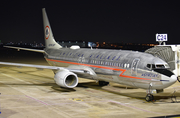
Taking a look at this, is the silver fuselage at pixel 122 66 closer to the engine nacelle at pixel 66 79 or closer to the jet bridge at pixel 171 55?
the jet bridge at pixel 171 55

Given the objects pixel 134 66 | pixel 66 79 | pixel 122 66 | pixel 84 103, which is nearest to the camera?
pixel 84 103

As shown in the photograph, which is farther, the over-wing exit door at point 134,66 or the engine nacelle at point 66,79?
the engine nacelle at point 66,79

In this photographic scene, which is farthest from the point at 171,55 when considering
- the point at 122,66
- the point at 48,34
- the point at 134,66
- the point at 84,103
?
the point at 48,34

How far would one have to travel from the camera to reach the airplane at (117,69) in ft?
55.4

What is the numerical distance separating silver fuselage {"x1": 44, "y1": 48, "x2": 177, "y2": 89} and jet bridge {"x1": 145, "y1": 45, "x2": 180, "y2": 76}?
1004 millimetres

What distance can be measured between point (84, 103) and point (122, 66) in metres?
4.07

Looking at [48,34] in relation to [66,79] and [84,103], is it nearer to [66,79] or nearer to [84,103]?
[66,79]

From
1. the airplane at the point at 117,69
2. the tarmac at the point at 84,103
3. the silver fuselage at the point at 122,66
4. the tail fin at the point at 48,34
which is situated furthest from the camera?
the tail fin at the point at 48,34

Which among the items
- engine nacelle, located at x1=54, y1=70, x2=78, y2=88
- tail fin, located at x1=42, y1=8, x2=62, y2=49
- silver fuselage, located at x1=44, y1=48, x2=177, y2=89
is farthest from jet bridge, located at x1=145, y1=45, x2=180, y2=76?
tail fin, located at x1=42, y1=8, x2=62, y2=49

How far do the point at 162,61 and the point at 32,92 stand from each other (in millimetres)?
10945

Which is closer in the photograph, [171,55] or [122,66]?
[171,55]

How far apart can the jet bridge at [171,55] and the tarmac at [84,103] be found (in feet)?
7.96

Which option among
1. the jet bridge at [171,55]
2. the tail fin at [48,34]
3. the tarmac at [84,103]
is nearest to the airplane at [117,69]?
the jet bridge at [171,55]

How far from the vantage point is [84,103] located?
56.5ft
